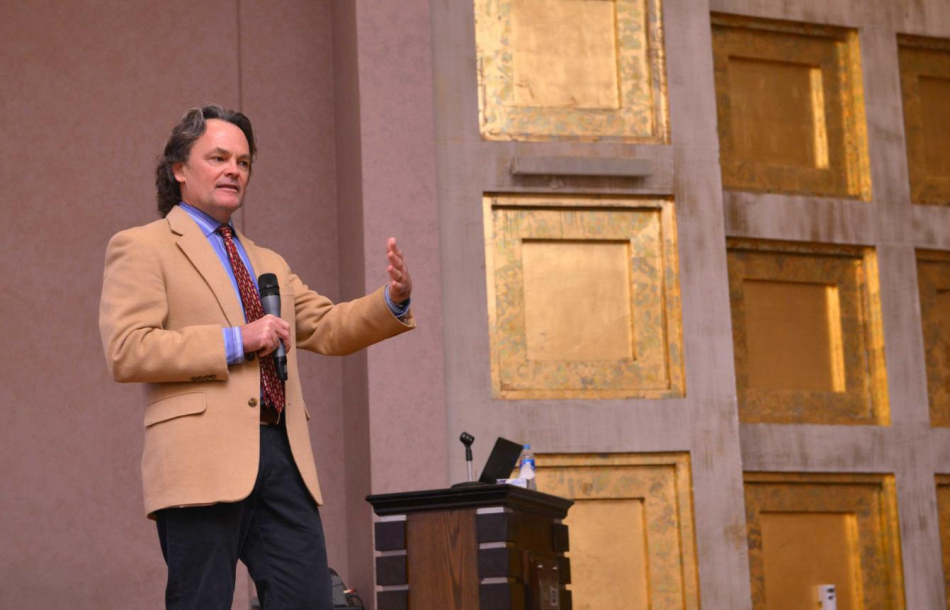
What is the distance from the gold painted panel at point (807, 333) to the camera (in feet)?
17.3

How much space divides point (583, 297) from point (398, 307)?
2363mm

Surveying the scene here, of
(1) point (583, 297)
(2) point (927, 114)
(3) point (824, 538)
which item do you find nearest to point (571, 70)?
(1) point (583, 297)

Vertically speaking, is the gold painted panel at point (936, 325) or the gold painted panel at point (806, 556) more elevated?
the gold painted panel at point (936, 325)

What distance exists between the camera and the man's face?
8.63 ft

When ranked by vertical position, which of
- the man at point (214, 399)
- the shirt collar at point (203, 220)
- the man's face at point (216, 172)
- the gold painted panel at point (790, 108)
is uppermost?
the gold painted panel at point (790, 108)

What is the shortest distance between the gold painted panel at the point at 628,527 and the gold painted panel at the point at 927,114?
1.75m

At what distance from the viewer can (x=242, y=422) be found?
8.02 ft

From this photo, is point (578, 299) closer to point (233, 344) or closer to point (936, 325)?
point (936, 325)

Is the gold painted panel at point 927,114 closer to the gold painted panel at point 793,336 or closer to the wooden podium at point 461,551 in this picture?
the gold painted panel at point 793,336

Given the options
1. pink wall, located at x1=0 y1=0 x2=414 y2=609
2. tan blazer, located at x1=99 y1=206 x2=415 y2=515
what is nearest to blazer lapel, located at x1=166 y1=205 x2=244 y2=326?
tan blazer, located at x1=99 y1=206 x2=415 y2=515

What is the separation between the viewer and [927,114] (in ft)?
18.9

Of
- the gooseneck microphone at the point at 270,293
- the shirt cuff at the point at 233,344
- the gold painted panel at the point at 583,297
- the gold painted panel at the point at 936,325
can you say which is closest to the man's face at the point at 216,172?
the gooseneck microphone at the point at 270,293

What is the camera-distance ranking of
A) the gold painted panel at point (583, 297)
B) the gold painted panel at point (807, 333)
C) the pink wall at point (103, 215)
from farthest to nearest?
the gold painted panel at point (807, 333) < the gold painted panel at point (583, 297) < the pink wall at point (103, 215)

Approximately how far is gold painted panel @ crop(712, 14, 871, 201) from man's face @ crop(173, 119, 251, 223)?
3.10 metres
